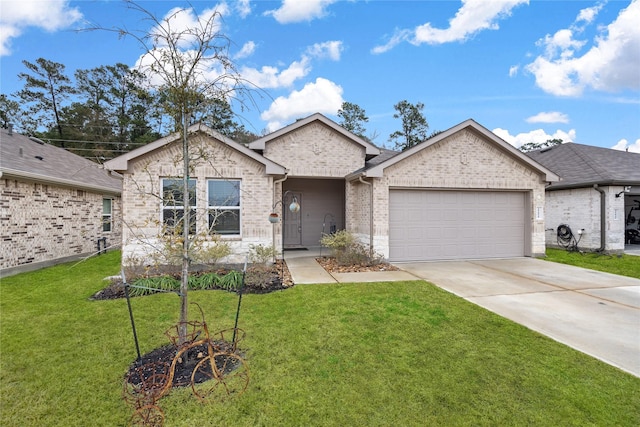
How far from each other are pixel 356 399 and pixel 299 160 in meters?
9.62

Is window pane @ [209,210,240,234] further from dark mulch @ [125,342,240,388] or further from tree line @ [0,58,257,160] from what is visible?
tree line @ [0,58,257,160]

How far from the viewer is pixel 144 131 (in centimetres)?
3222

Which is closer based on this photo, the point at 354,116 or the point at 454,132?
the point at 454,132

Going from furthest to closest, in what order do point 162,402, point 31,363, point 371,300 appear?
point 371,300 → point 31,363 → point 162,402

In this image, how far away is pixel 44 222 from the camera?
32.0 feet

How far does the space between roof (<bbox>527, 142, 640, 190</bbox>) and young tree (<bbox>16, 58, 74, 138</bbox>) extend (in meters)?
41.2

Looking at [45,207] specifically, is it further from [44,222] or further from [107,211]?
[107,211]

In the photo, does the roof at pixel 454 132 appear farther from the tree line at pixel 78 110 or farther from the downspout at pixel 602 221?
the tree line at pixel 78 110

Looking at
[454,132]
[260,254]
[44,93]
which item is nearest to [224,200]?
[260,254]

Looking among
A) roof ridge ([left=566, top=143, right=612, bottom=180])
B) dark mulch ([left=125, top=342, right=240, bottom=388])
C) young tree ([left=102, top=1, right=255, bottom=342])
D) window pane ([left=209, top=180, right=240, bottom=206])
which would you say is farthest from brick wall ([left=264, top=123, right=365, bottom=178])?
roof ridge ([left=566, top=143, right=612, bottom=180])

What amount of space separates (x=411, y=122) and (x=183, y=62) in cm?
3722

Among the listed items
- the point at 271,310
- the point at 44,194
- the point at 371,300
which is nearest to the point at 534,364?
the point at 371,300

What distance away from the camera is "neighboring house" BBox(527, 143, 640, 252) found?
11914mm

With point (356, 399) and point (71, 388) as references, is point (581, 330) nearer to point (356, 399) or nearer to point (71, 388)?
point (356, 399)
